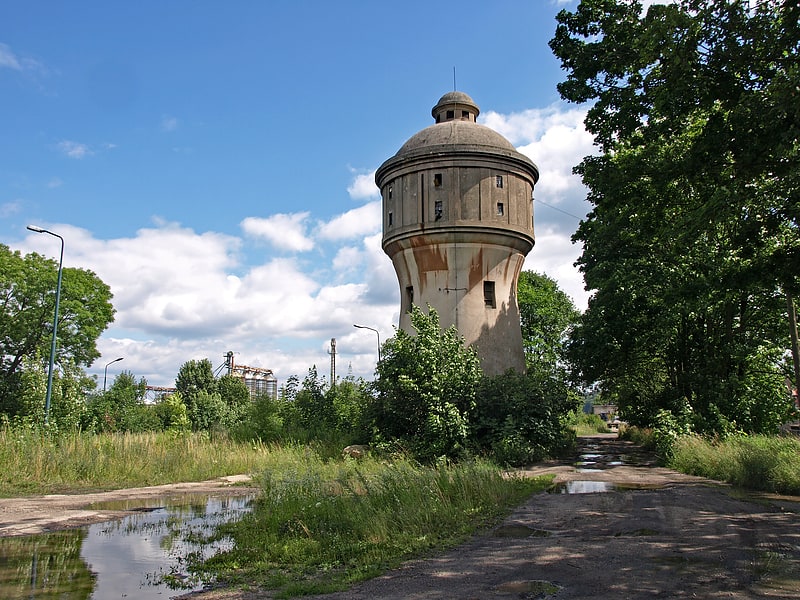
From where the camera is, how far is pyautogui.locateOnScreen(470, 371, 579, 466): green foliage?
62.1 feet

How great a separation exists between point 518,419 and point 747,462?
23.2ft

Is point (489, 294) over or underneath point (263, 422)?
over

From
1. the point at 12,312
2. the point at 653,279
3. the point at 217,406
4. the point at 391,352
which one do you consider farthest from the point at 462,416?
the point at 12,312

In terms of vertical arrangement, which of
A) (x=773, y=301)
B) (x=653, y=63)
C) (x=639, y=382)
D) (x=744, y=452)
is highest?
(x=653, y=63)

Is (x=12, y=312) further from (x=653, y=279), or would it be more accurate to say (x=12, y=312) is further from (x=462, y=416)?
(x=653, y=279)

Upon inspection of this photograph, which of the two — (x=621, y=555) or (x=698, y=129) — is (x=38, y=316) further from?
(x=621, y=555)

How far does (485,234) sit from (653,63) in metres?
13.3

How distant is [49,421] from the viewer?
67.8ft

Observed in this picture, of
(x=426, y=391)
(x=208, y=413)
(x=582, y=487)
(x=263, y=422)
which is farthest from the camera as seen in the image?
(x=208, y=413)

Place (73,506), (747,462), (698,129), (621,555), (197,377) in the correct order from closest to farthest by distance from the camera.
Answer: (621,555)
(73,506)
(747,462)
(698,129)
(197,377)

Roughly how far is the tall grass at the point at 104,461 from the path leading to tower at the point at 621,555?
9.28m

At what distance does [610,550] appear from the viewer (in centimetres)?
753

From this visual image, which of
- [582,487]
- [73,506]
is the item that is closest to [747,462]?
[582,487]

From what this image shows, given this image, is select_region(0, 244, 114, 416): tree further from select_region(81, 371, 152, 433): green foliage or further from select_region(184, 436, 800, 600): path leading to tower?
select_region(184, 436, 800, 600): path leading to tower
